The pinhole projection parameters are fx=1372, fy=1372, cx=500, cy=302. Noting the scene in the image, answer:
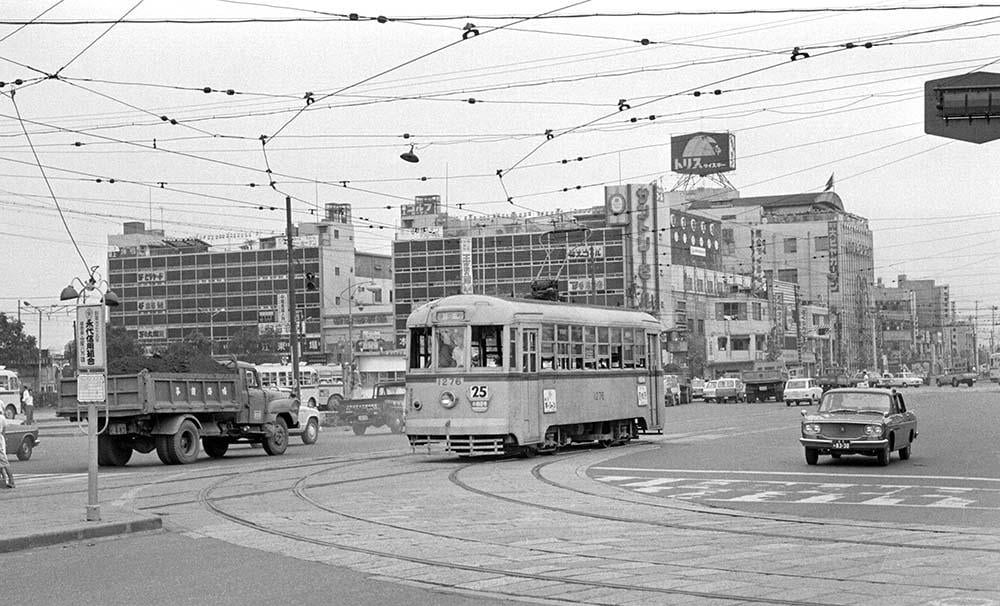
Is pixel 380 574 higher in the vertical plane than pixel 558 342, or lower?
lower

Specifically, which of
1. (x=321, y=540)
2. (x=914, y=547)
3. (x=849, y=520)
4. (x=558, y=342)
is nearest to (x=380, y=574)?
(x=321, y=540)

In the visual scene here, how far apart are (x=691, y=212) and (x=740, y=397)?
2215 inches

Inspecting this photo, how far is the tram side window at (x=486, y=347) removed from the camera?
27078mm

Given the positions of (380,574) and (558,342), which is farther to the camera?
(558,342)

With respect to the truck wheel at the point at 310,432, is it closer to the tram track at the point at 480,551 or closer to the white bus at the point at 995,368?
the tram track at the point at 480,551

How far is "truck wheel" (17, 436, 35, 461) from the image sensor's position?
32.8 metres

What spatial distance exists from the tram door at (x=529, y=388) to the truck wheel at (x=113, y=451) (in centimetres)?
883

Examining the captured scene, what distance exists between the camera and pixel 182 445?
29031 mm

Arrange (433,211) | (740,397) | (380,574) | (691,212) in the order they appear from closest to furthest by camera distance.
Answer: (380,574) < (740,397) < (691,212) < (433,211)

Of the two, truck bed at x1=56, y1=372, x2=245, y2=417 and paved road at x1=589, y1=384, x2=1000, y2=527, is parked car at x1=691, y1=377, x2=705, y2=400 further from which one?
truck bed at x1=56, y1=372, x2=245, y2=417

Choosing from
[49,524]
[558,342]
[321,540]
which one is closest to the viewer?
[321,540]

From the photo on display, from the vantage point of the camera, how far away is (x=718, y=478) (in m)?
22.7

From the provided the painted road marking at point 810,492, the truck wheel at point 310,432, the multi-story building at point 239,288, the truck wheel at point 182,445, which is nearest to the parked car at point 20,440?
the truck wheel at point 182,445

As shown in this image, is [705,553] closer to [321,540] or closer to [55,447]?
[321,540]
